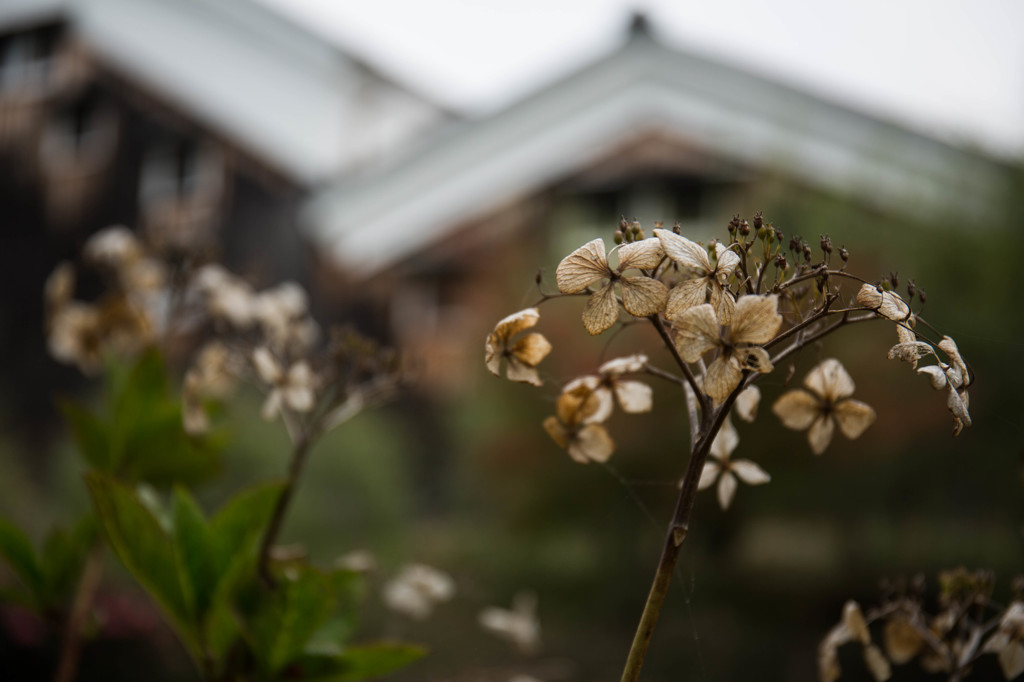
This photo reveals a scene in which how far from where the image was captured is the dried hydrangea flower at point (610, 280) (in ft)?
1.30

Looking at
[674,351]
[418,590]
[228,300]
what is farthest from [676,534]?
[228,300]

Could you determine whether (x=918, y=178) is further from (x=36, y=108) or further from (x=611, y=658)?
(x=36, y=108)

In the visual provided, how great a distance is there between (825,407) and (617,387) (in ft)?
0.45

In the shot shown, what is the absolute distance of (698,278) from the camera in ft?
1.31

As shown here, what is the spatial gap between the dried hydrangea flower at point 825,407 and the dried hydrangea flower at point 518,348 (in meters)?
0.17

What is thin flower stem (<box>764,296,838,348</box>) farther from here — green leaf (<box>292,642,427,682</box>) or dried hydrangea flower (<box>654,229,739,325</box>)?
green leaf (<box>292,642,427,682</box>)

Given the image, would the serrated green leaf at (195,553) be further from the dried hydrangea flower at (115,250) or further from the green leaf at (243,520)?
the dried hydrangea flower at (115,250)

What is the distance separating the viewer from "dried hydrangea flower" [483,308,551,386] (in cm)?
43

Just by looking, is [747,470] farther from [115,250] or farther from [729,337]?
[115,250]

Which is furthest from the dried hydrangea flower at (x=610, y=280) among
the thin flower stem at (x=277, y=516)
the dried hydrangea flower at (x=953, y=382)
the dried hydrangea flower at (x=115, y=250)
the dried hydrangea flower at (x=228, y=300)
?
the dried hydrangea flower at (x=115, y=250)

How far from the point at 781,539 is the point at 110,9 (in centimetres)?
584

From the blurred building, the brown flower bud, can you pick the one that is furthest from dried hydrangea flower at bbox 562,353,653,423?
the blurred building

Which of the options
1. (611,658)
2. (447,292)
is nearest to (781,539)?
(611,658)

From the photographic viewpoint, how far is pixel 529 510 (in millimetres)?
2607
